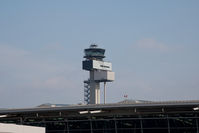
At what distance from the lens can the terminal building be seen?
59.6 meters

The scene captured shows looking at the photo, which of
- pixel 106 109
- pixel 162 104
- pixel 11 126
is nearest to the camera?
pixel 11 126

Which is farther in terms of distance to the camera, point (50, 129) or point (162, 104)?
point (50, 129)

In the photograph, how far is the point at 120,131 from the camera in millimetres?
62625

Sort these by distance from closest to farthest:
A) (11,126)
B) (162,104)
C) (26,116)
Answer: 1. (11,126)
2. (162,104)
3. (26,116)

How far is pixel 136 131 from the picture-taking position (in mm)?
61750

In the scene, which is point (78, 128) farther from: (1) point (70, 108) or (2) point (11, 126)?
(2) point (11, 126)

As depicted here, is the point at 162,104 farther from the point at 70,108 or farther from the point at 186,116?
the point at 70,108

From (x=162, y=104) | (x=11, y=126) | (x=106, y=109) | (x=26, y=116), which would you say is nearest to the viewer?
(x=11, y=126)

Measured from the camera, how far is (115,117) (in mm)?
63250

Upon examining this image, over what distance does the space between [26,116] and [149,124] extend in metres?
17.0

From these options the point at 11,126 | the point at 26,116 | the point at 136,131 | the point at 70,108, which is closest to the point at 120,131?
the point at 136,131

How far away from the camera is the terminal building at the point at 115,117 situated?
2346 inches

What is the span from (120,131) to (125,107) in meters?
3.45

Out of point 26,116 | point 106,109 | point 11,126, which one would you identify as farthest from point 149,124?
point 11,126
